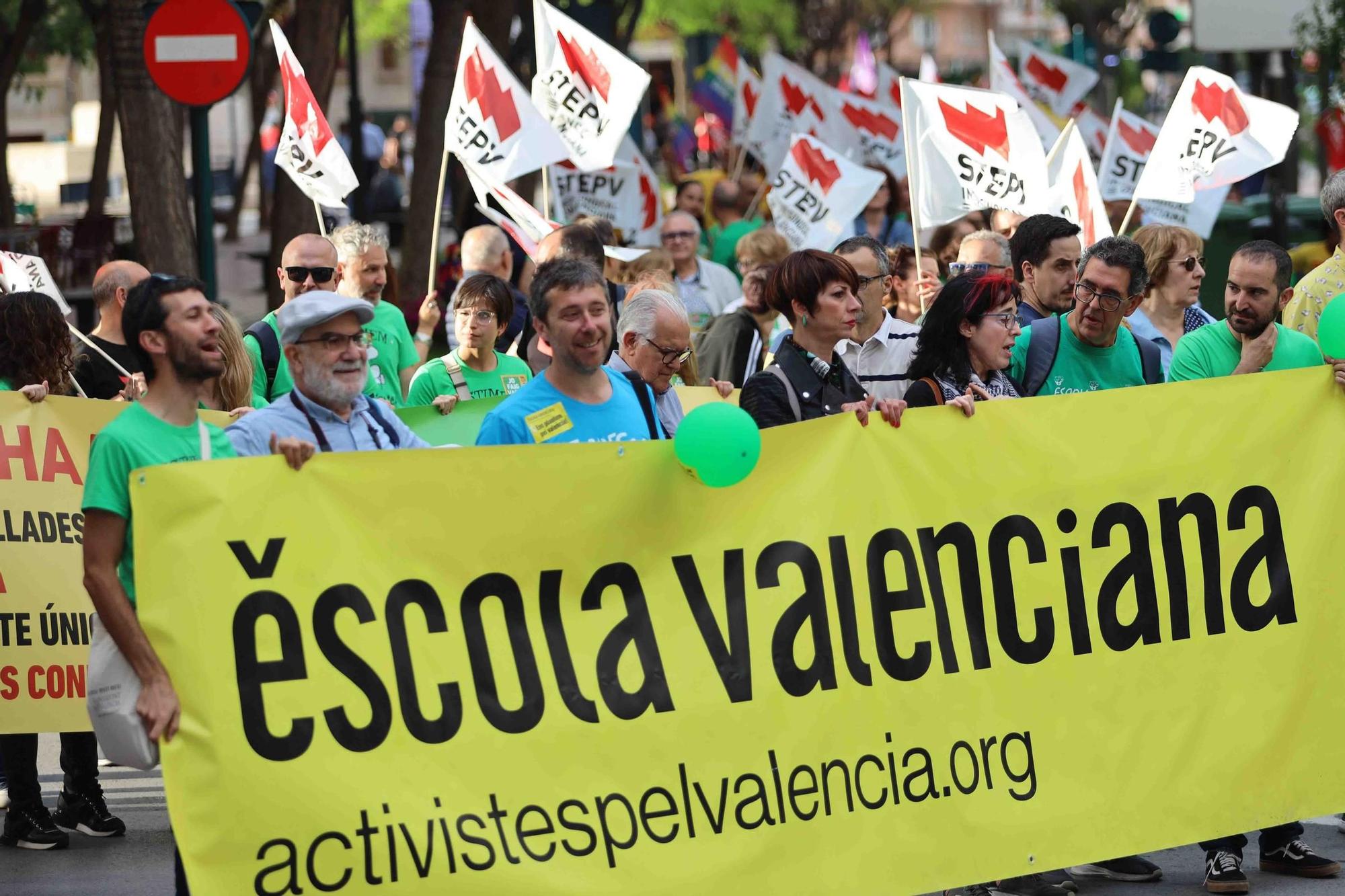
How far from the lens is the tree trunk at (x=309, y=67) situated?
18.4 m

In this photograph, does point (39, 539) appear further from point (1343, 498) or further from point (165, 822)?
point (1343, 498)

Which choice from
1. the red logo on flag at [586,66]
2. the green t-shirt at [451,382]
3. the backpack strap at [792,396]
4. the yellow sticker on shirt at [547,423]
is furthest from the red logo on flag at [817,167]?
the yellow sticker on shirt at [547,423]

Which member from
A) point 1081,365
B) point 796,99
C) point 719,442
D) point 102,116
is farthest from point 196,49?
point 102,116

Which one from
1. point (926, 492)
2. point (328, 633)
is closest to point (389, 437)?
point (328, 633)

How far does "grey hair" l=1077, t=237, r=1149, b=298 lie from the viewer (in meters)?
6.41

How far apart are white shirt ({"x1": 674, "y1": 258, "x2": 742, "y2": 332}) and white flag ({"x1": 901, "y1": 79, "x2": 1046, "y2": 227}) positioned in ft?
7.46

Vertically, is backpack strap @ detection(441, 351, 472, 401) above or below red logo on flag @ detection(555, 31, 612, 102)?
below

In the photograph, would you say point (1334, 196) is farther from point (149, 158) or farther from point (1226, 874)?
point (149, 158)

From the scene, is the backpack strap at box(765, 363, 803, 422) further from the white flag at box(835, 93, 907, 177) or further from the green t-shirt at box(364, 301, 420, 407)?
the white flag at box(835, 93, 907, 177)

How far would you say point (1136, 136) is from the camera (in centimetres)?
1416

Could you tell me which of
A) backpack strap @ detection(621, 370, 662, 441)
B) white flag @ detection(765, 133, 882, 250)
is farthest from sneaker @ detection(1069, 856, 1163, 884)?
white flag @ detection(765, 133, 882, 250)

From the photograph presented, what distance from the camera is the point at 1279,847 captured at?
6164mm

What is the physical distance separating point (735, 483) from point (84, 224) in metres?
19.4

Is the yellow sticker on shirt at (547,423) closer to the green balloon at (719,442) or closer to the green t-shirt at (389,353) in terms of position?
the green balloon at (719,442)
